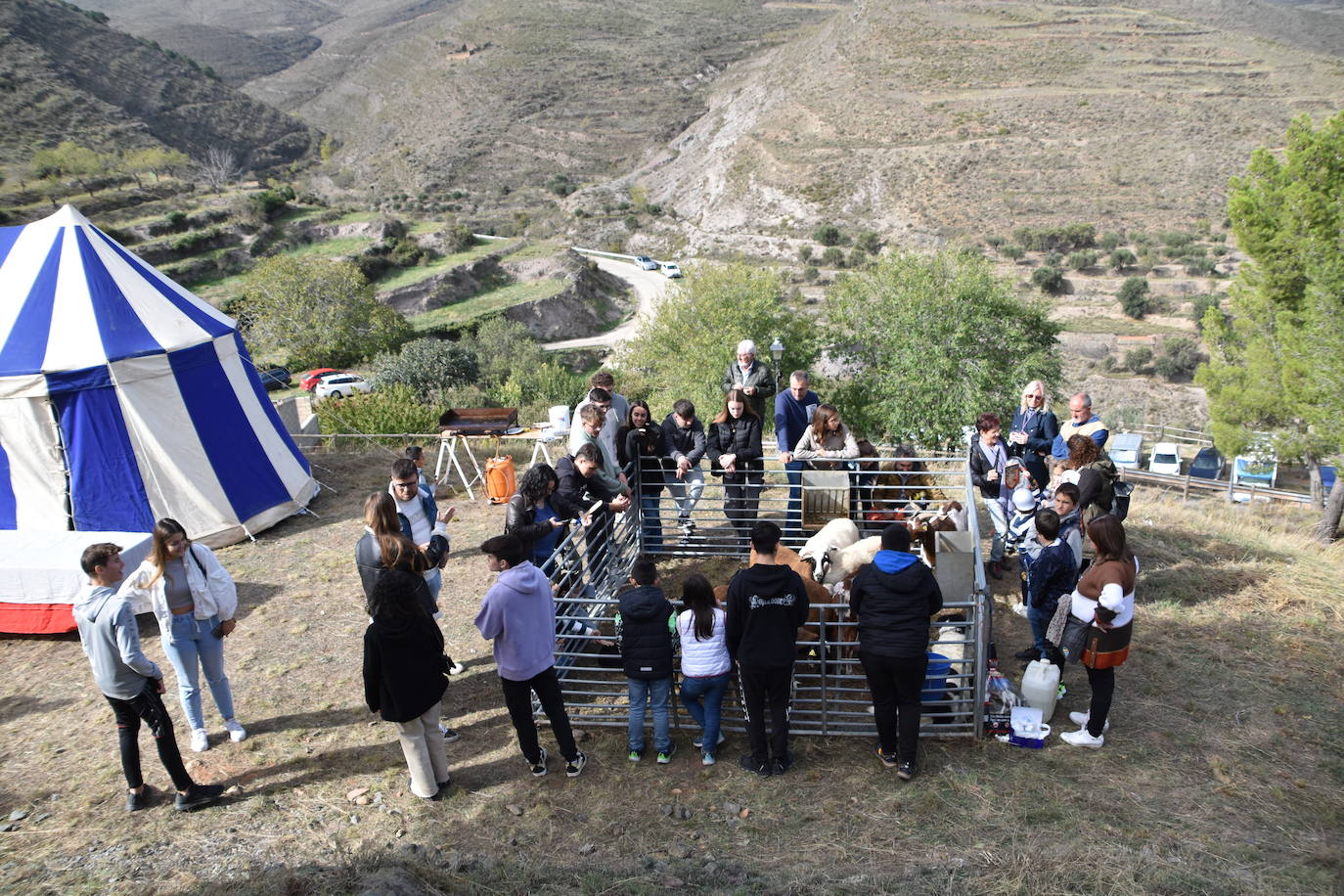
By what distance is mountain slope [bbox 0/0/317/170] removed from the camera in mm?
54562

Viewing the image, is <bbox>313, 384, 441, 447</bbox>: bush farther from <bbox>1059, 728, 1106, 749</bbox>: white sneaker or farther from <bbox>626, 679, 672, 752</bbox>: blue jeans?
<bbox>1059, 728, 1106, 749</bbox>: white sneaker

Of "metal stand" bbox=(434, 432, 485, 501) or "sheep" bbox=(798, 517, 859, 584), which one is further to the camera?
"metal stand" bbox=(434, 432, 485, 501)

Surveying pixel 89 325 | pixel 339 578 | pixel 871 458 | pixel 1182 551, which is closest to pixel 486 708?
pixel 339 578

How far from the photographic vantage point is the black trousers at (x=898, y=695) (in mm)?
4277

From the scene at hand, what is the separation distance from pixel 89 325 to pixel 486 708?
651 centimetres

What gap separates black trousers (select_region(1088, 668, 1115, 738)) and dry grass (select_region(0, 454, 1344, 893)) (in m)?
0.17

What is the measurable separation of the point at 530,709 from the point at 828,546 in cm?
264

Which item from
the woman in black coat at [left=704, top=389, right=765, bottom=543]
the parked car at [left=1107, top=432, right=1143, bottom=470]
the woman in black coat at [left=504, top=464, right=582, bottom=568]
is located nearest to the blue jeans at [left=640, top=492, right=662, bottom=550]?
the woman in black coat at [left=704, top=389, right=765, bottom=543]

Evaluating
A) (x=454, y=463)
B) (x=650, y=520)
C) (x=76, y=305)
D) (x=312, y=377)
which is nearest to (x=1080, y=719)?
(x=650, y=520)

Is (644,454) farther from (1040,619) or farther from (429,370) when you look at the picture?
(429,370)

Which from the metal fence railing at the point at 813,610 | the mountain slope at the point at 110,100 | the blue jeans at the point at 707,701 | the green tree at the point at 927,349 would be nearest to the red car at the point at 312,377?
the green tree at the point at 927,349

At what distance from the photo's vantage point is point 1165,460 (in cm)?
2620

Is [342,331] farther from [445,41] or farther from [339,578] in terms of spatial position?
[445,41]

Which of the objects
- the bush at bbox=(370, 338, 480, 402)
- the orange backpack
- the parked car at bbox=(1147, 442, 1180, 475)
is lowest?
the parked car at bbox=(1147, 442, 1180, 475)
